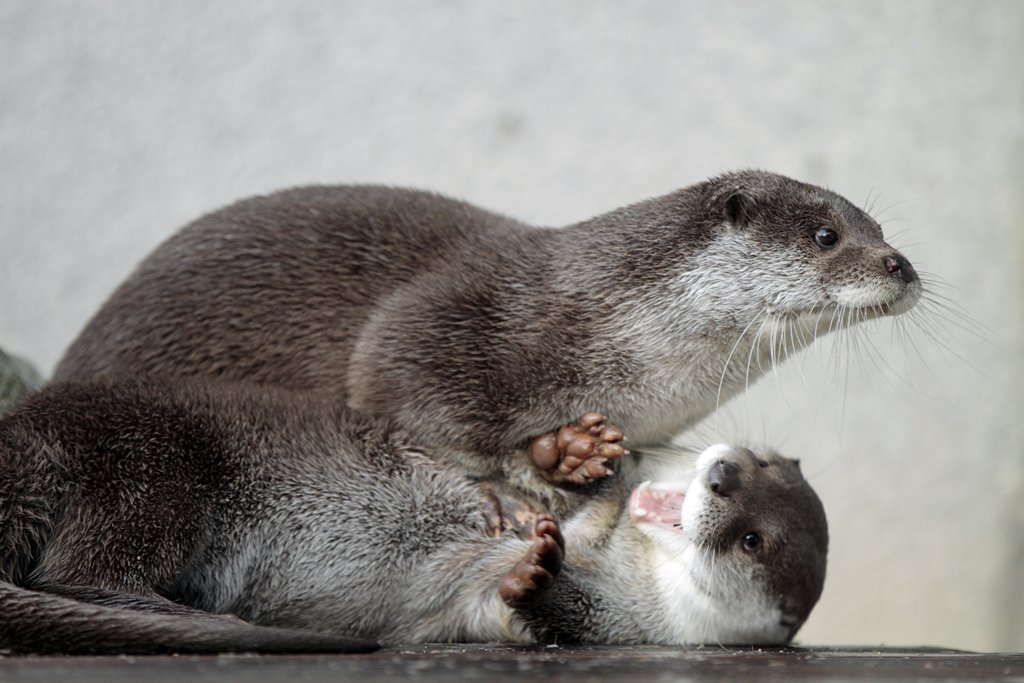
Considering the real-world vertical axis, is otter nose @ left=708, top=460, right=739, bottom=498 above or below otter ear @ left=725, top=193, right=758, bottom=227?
below

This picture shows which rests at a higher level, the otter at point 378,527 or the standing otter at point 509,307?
the standing otter at point 509,307

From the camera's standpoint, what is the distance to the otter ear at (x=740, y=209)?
242 cm

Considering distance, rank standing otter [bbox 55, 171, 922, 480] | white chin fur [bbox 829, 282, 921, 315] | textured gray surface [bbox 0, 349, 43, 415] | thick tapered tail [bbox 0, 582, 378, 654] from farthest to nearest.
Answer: textured gray surface [bbox 0, 349, 43, 415]
standing otter [bbox 55, 171, 922, 480]
white chin fur [bbox 829, 282, 921, 315]
thick tapered tail [bbox 0, 582, 378, 654]

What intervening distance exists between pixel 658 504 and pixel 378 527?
1.90ft

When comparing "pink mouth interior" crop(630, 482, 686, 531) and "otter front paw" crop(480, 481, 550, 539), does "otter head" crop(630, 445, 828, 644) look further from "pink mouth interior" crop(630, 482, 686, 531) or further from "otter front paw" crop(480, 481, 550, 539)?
"otter front paw" crop(480, 481, 550, 539)

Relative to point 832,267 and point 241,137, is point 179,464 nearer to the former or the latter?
point 832,267

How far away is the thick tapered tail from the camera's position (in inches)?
67.7

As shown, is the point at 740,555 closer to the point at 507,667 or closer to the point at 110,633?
the point at 507,667

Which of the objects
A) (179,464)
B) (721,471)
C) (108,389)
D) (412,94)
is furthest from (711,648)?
(412,94)

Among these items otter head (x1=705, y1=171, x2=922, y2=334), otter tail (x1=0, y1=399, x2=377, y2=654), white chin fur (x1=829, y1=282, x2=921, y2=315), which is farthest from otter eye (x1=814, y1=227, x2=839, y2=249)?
otter tail (x1=0, y1=399, x2=377, y2=654)

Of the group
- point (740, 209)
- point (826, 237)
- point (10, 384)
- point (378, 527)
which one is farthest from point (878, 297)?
point (10, 384)

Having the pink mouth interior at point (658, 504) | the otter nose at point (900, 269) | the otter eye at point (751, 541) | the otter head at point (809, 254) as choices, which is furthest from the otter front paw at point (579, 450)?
the otter nose at point (900, 269)

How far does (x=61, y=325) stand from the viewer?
13.8 feet

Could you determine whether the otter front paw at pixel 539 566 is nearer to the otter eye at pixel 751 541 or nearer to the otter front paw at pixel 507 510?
A: the otter front paw at pixel 507 510
